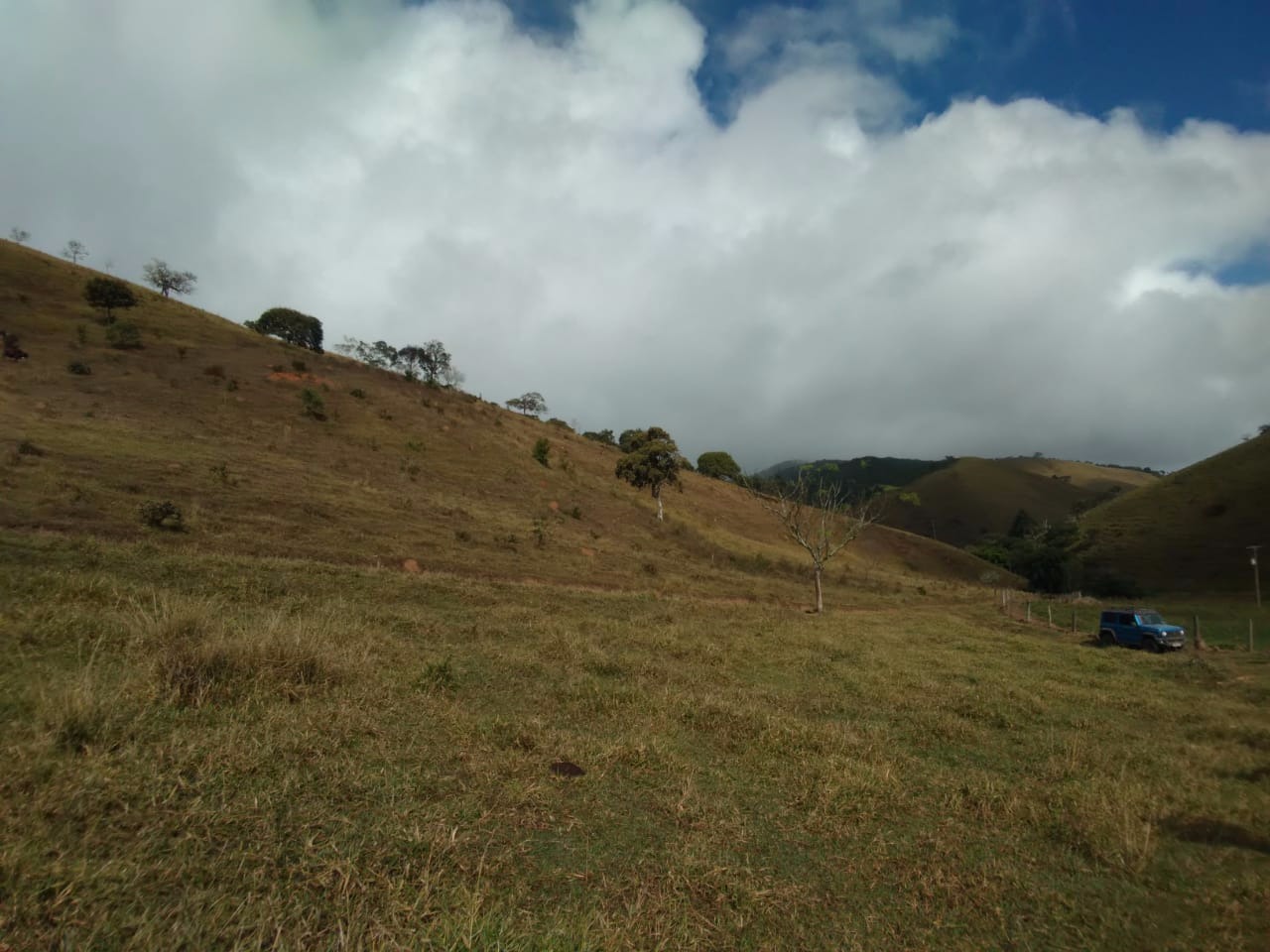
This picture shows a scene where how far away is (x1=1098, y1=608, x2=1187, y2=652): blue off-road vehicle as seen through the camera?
26000 millimetres

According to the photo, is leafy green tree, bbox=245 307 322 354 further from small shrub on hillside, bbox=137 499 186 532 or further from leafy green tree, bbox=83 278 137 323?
small shrub on hillside, bbox=137 499 186 532

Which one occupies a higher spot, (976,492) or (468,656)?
(976,492)

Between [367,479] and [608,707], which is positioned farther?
[367,479]

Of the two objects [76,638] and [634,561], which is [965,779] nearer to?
[76,638]

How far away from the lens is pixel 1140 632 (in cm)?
2661

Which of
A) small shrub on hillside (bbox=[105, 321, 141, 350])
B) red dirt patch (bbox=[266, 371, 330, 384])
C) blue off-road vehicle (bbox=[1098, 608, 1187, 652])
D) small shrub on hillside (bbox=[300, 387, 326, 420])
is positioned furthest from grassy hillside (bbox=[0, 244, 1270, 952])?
small shrub on hillside (bbox=[105, 321, 141, 350])

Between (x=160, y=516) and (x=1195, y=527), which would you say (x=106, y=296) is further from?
(x=1195, y=527)

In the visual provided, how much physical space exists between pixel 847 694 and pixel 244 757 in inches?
440

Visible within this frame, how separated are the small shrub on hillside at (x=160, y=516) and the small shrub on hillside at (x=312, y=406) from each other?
25.7 m

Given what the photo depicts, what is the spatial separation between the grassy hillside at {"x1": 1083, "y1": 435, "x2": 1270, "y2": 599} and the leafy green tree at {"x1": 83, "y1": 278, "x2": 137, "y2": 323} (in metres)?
112

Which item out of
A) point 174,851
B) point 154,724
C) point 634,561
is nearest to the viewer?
point 174,851

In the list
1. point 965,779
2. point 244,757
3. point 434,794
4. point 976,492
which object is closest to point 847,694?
point 965,779

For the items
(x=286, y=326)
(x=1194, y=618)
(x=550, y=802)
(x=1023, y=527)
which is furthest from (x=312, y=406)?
(x=1023, y=527)

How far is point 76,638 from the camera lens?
8.70 m
